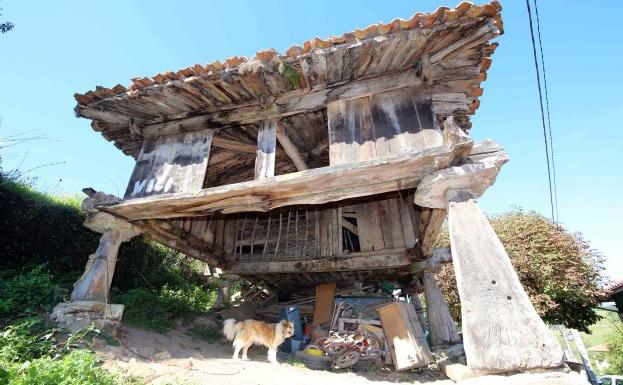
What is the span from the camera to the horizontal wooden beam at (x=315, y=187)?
11.3 ft

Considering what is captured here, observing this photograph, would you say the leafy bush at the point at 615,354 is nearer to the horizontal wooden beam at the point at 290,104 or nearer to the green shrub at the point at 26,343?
the horizontal wooden beam at the point at 290,104

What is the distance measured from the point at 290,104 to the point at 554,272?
39.3ft

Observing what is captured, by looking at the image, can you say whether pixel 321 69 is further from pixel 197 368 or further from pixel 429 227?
pixel 197 368

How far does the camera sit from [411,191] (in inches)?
255

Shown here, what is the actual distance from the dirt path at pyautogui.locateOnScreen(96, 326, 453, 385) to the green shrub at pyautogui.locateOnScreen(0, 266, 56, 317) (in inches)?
46.7

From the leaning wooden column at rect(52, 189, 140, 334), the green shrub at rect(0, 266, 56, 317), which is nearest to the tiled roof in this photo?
the leaning wooden column at rect(52, 189, 140, 334)

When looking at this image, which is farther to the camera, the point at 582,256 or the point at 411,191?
the point at 582,256


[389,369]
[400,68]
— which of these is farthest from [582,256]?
[400,68]

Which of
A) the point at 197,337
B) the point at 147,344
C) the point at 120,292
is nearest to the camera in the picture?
the point at 147,344

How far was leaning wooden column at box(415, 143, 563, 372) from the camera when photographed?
2.42 m

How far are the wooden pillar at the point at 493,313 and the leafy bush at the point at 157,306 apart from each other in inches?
226

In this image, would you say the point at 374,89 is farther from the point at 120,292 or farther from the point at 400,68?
the point at 120,292

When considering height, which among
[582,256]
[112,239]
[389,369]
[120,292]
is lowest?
[389,369]

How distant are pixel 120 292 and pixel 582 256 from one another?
15327mm
